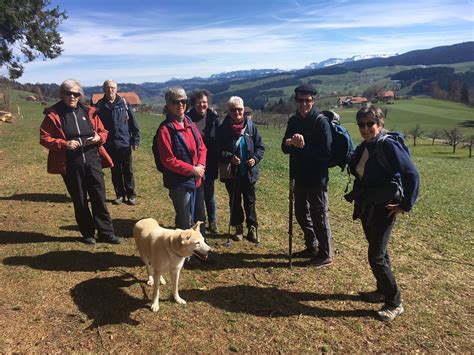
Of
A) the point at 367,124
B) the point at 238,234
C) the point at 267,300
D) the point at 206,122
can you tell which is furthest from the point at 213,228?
the point at 367,124

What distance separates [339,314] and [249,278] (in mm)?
1672

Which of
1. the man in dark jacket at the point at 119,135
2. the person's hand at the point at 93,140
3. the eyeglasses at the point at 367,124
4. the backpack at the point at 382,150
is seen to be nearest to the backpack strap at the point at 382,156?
the backpack at the point at 382,150

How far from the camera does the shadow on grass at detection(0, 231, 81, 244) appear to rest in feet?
22.8

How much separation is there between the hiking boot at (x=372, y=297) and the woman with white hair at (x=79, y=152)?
4.82 meters

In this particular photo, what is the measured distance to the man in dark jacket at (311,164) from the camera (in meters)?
5.76

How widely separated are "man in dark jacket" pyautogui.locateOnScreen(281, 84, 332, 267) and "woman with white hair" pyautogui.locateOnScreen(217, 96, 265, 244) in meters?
0.97

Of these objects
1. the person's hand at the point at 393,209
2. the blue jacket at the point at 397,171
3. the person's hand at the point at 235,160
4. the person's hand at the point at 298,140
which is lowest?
the person's hand at the point at 393,209

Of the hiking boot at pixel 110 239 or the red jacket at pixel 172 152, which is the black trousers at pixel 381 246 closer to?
the red jacket at pixel 172 152

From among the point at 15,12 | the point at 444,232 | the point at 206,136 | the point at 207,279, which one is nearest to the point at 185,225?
the point at 207,279

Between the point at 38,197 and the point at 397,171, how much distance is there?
9.78 metres

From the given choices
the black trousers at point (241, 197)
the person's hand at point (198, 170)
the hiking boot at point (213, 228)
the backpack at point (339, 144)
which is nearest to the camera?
the person's hand at point (198, 170)

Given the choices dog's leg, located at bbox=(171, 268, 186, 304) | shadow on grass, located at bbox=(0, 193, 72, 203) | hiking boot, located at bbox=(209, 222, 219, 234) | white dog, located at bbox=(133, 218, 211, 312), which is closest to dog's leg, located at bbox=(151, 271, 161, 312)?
white dog, located at bbox=(133, 218, 211, 312)

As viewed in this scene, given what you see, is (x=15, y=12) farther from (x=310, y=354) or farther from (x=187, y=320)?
(x=310, y=354)

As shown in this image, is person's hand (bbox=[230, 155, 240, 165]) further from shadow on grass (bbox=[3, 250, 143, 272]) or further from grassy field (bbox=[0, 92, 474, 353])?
shadow on grass (bbox=[3, 250, 143, 272])
